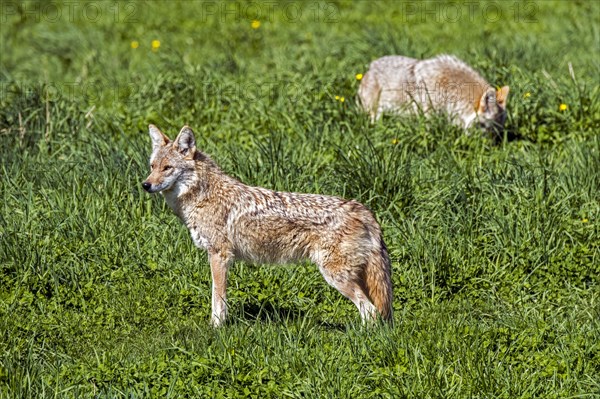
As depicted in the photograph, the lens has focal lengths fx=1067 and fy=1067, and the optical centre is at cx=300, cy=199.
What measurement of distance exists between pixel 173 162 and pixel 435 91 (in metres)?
4.08

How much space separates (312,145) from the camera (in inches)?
367

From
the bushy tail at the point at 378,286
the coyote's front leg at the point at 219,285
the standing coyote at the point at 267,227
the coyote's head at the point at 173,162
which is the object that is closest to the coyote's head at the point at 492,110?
the standing coyote at the point at 267,227

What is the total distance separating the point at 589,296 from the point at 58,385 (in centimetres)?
380

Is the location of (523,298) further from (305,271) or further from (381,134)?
(381,134)

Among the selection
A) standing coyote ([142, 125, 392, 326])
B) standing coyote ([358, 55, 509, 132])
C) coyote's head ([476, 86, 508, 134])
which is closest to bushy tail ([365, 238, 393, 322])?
standing coyote ([142, 125, 392, 326])

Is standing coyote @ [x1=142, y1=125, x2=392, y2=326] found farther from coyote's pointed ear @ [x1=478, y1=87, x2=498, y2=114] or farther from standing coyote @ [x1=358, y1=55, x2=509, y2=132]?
coyote's pointed ear @ [x1=478, y1=87, x2=498, y2=114]

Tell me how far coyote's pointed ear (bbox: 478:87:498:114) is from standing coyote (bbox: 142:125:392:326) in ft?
→ 10.8

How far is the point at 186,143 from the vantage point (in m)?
7.17

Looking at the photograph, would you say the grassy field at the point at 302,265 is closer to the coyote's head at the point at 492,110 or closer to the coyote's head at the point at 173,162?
the coyote's head at the point at 492,110

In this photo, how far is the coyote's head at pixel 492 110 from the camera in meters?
9.89

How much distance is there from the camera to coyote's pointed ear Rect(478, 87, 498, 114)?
9859 millimetres

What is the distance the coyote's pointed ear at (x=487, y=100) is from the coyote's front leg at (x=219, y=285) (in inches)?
149

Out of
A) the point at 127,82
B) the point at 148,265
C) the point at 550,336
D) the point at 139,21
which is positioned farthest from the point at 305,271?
the point at 139,21

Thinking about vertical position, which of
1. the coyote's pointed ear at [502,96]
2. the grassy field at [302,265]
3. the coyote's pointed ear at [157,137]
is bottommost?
the grassy field at [302,265]
